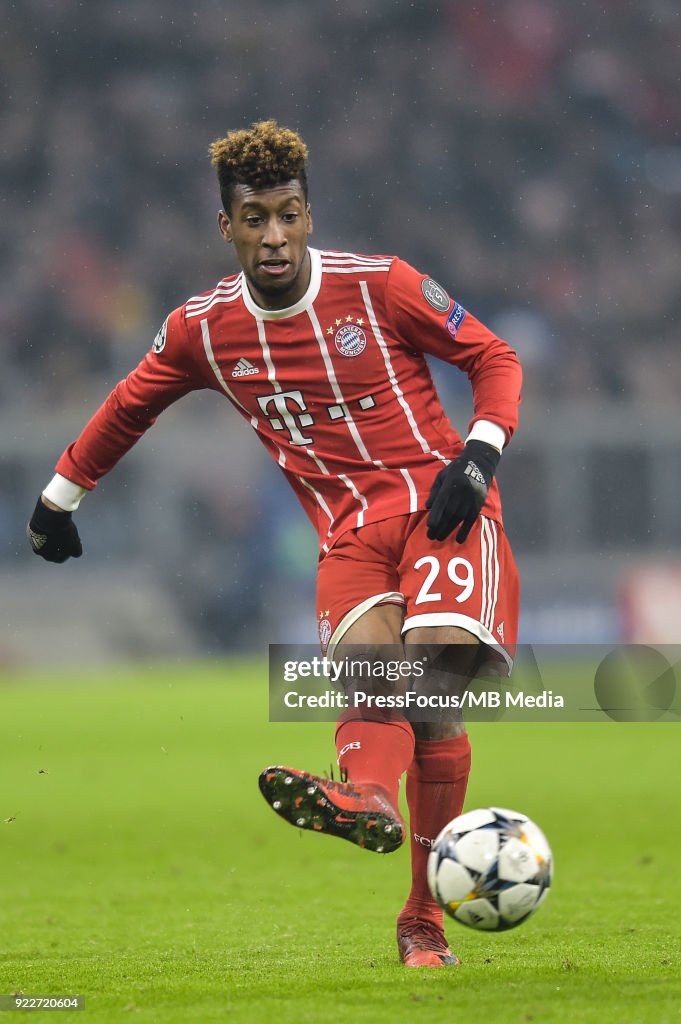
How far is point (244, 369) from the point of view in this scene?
390 cm

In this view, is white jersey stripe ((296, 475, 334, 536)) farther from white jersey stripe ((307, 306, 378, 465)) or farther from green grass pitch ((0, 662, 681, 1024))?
green grass pitch ((0, 662, 681, 1024))

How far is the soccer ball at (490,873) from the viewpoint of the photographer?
317 centimetres

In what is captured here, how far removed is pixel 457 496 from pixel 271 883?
254 cm

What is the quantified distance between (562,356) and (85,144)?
6.31 m

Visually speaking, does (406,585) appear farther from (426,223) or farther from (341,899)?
(426,223)

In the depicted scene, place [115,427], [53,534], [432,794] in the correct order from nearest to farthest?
[432,794], [115,427], [53,534]

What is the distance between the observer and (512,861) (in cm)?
319

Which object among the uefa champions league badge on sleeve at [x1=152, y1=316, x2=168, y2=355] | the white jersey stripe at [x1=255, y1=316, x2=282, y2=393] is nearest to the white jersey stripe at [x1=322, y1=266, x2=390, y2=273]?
the white jersey stripe at [x1=255, y1=316, x2=282, y2=393]

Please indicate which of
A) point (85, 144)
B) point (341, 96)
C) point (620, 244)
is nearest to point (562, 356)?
point (620, 244)

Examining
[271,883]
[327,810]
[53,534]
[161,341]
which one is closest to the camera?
[327,810]

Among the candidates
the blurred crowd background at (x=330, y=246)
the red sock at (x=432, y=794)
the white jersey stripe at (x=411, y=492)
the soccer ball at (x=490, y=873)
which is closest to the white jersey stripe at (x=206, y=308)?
the white jersey stripe at (x=411, y=492)

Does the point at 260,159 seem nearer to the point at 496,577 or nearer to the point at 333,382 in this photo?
the point at 333,382

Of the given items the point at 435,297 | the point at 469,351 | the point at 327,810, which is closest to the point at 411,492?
the point at 469,351

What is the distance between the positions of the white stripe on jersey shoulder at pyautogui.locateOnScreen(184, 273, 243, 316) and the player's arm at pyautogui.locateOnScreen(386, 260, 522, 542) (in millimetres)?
420
